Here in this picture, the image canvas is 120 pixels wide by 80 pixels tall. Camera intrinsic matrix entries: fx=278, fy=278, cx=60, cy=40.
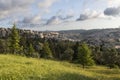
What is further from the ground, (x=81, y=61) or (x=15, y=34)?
(x=15, y=34)

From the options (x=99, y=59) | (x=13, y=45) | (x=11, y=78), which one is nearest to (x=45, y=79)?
(x=11, y=78)

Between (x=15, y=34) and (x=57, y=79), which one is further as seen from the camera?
(x=15, y=34)

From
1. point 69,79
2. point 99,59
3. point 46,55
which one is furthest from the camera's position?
point 99,59

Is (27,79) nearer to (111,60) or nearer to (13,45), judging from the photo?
(13,45)

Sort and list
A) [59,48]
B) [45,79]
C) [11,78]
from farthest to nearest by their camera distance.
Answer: [59,48] < [45,79] < [11,78]

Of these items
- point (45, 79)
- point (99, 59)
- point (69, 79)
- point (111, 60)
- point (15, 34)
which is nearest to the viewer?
point (45, 79)

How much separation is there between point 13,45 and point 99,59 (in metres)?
62.4

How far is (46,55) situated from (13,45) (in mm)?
29654

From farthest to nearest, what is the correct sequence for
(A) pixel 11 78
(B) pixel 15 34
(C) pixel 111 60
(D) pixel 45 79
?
Answer: (C) pixel 111 60
(B) pixel 15 34
(D) pixel 45 79
(A) pixel 11 78

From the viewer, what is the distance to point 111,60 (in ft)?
360

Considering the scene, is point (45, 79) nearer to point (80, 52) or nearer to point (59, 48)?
point (80, 52)

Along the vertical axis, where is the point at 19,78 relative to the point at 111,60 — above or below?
above

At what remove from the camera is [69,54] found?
147 m

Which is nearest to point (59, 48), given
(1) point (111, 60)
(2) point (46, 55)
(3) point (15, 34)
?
(2) point (46, 55)
